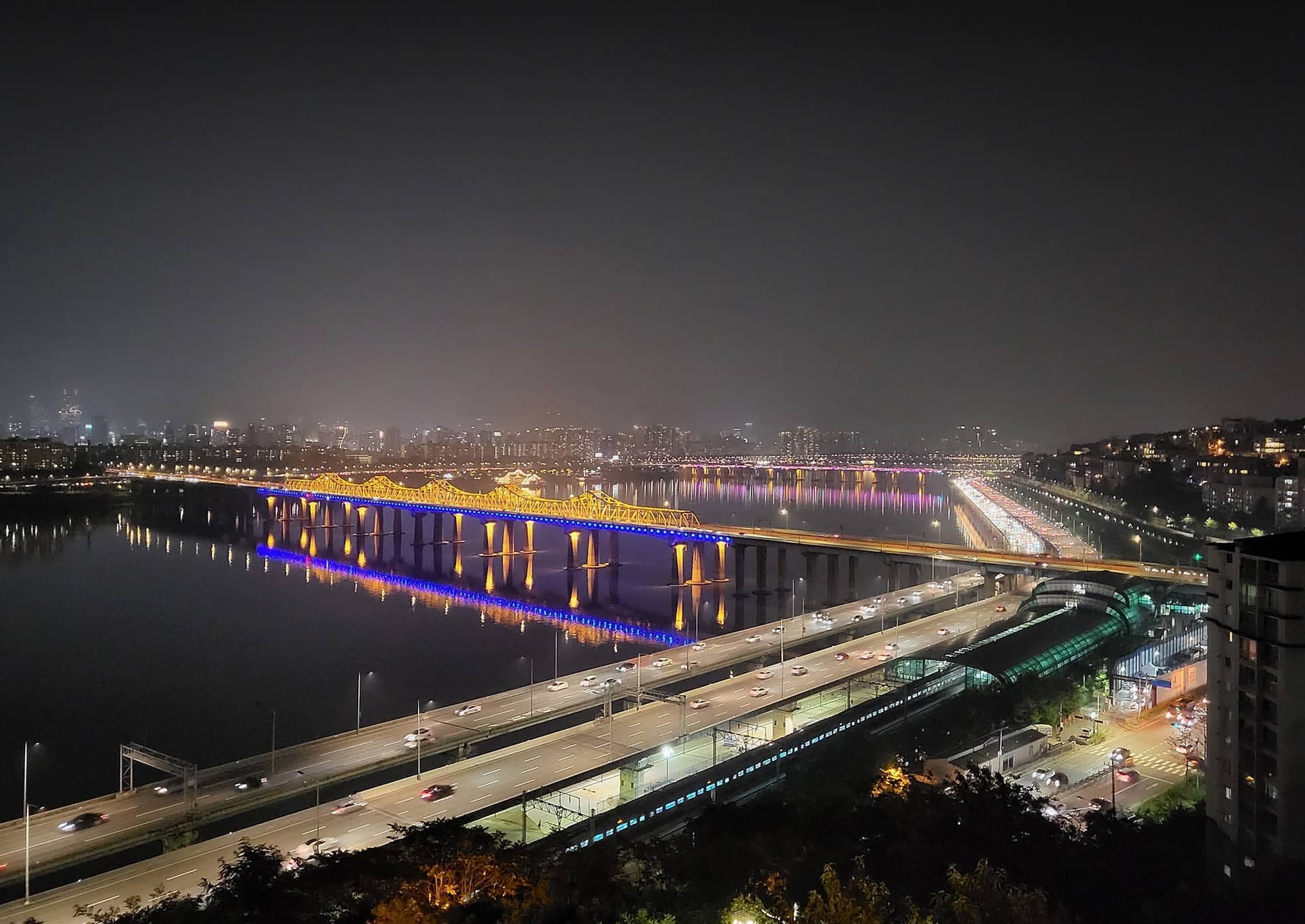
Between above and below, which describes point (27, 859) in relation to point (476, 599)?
above

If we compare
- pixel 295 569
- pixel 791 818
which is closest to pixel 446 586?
pixel 295 569

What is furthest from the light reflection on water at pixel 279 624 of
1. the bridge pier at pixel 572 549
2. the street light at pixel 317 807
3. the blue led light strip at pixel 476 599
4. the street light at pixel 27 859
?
the street light at pixel 317 807

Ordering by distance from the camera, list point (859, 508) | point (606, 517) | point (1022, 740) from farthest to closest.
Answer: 1. point (859, 508)
2. point (606, 517)
3. point (1022, 740)

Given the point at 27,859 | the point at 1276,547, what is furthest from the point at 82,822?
the point at 1276,547

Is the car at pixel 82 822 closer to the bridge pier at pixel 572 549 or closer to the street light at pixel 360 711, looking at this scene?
the street light at pixel 360 711

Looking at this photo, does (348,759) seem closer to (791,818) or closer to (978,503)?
(791,818)

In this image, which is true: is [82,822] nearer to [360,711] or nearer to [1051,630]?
[360,711]
